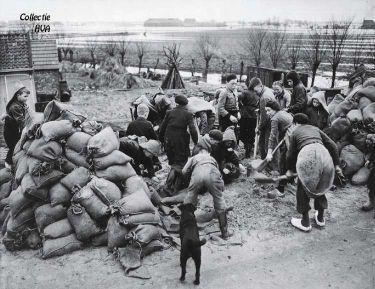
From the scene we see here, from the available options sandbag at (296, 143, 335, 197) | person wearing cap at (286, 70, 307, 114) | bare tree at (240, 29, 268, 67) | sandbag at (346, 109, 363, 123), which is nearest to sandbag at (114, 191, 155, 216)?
sandbag at (296, 143, 335, 197)

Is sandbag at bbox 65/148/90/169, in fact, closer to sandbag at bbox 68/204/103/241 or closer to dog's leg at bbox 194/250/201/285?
sandbag at bbox 68/204/103/241

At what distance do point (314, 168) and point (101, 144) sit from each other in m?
2.75

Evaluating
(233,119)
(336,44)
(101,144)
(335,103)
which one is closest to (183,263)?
(101,144)

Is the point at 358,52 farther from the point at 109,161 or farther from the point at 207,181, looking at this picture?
the point at 109,161

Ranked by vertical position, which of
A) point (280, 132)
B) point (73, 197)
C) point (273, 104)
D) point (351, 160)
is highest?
point (273, 104)

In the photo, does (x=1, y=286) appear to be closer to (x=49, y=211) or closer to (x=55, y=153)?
(x=49, y=211)

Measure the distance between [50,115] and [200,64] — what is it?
31.2 meters

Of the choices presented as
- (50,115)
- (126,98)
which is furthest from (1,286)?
(126,98)

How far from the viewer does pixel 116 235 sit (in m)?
4.20

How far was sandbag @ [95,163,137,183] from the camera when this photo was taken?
4.66 metres

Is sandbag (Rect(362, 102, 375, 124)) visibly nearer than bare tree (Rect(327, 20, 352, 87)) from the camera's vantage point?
Yes

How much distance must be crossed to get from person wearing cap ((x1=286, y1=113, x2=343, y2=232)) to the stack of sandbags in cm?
191

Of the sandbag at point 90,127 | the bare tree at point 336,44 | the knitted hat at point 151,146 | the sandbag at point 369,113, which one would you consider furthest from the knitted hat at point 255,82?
the bare tree at point 336,44

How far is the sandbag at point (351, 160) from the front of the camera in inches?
245
